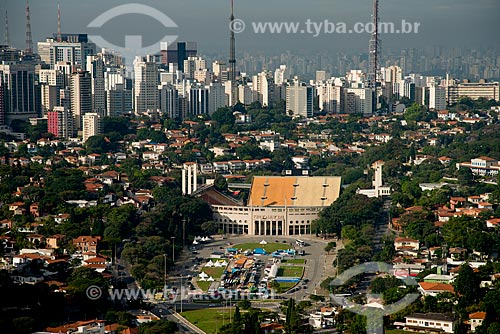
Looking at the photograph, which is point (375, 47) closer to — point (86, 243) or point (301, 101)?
point (301, 101)

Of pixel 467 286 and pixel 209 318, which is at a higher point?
pixel 467 286

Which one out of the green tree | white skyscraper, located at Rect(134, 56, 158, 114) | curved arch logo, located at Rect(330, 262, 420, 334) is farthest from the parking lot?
white skyscraper, located at Rect(134, 56, 158, 114)

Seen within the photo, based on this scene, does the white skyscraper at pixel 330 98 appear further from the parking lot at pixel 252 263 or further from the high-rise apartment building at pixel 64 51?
the parking lot at pixel 252 263

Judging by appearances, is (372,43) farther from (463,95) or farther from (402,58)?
(402,58)

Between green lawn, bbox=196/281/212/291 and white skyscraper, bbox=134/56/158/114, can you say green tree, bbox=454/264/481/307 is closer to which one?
green lawn, bbox=196/281/212/291

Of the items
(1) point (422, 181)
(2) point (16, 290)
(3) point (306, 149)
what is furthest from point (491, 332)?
(3) point (306, 149)

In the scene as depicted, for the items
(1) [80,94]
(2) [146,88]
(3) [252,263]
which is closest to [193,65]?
(2) [146,88]
